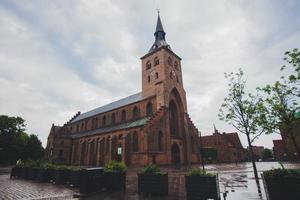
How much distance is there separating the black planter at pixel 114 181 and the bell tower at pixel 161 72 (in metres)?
24.8

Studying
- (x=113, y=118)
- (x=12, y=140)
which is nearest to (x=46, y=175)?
(x=113, y=118)

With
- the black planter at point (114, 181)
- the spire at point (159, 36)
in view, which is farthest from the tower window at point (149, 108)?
the black planter at point (114, 181)

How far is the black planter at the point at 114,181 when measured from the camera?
8.99m

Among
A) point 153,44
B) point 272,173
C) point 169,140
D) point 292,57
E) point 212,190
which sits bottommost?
point 212,190

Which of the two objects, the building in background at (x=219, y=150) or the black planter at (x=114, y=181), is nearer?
the black planter at (x=114, y=181)

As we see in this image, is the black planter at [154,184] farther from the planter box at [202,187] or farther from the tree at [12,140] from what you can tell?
the tree at [12,140]

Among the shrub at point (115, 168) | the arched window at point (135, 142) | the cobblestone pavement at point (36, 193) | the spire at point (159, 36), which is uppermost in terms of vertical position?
the spire at point (159, 36)

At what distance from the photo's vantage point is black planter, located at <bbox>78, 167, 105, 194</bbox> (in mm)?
8164

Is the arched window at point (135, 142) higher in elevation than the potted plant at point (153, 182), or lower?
higher

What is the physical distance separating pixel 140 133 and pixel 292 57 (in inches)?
915

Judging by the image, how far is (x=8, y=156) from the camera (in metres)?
A: 40.1

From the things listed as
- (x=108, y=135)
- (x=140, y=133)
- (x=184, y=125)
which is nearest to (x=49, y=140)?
(x=108, y=135)

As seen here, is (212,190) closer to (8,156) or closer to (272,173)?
(272,173)

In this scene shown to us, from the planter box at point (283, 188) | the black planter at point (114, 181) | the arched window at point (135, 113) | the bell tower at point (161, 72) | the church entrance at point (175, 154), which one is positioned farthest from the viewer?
the arched window at point (135, 113)
